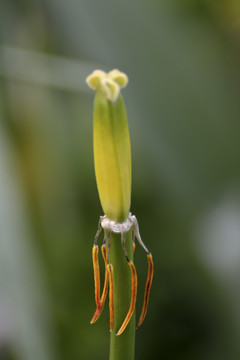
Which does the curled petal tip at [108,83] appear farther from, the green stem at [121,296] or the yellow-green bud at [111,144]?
the green stem at [121,296]

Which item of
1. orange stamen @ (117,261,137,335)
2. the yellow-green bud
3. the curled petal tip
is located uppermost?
the curled petal tip

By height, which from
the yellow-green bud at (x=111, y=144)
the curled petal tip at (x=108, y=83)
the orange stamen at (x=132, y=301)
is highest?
the curled petal tip at (x=108, y=83)

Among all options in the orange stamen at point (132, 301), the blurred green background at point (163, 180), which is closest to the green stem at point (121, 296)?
the orange stamen at point (132, 301)

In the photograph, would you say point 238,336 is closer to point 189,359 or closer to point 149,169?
point 189,359

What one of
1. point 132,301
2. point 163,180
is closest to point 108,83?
point 132,301

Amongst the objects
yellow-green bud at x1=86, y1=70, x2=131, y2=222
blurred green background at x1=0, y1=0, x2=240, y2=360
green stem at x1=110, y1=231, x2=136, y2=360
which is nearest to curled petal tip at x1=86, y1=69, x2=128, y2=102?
yellow-green bud at x1=86, y1=70, x2=131, y2=222

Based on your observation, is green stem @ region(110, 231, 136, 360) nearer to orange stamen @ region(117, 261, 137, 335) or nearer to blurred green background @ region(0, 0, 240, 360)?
orange stamen @ region(117, 261, 137, 335)
